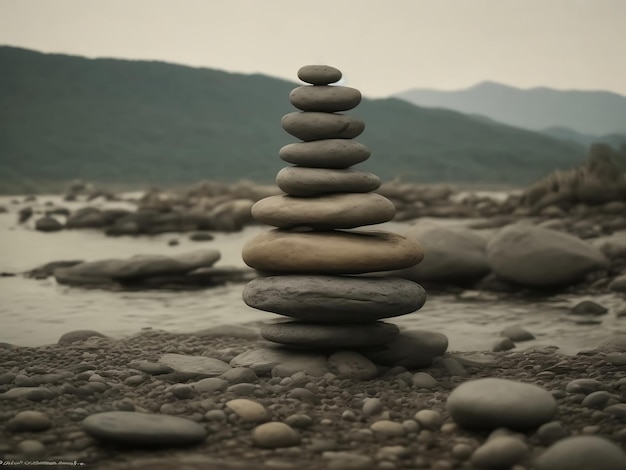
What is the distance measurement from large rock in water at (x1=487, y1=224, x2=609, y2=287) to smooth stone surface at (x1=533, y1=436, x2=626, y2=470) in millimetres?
8164

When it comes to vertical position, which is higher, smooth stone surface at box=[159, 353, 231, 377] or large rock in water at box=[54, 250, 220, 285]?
large rock in water at box=[54, 250, 220, 285]

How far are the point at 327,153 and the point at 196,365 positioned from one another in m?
2.13

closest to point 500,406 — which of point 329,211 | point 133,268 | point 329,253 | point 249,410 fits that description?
point 249,410

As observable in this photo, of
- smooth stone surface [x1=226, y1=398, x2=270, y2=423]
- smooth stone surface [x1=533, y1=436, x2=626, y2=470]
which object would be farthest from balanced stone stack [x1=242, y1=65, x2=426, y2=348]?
smooth stone surface [x1=533, y1=436, x2=626, y2=470]

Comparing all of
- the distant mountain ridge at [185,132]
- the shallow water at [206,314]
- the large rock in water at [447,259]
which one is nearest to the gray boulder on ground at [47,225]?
the shallow water at [206,314]

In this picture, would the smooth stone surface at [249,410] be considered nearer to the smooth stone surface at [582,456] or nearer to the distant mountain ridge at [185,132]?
the smooth stone surface at [582,456]

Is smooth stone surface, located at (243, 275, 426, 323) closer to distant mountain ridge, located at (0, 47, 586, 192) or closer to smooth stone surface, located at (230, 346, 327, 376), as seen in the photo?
smooth stone surface, located at (230, 346, 327, 376)

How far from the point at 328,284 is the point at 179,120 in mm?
66576

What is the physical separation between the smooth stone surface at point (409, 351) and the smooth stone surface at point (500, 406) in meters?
1.95

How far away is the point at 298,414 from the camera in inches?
232

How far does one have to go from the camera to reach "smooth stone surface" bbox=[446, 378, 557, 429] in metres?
5.50

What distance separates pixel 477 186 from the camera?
206 feet

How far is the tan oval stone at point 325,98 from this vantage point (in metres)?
7.72

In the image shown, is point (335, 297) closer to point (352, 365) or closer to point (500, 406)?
point (352, 365)
